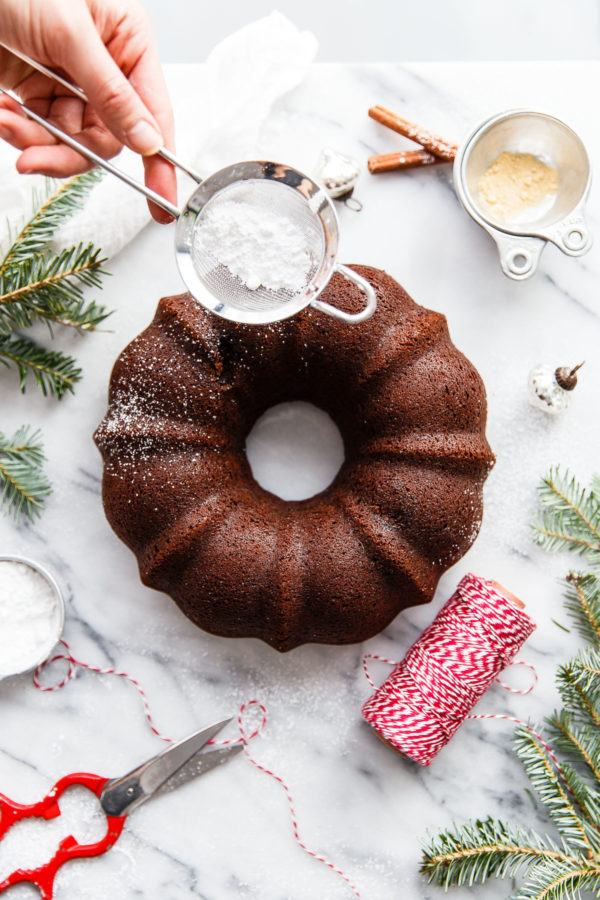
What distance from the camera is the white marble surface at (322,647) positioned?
2277 mm

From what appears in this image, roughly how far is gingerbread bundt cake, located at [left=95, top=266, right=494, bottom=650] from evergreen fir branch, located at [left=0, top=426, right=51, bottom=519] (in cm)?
29

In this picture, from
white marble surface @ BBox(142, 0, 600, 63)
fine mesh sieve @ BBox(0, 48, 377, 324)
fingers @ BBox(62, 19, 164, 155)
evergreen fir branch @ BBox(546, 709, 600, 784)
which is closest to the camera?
fingers @ BBox(62, 19, 164, 155)

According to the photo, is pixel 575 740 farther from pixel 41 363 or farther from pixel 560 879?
pixel 41 363

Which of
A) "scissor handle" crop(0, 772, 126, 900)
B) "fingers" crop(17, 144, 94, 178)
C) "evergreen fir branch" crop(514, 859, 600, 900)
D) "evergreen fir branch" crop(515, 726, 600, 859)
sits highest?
"fingers" crop(17, 144, 94, 178)

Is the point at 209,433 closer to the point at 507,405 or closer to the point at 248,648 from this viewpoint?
the point at 248,648

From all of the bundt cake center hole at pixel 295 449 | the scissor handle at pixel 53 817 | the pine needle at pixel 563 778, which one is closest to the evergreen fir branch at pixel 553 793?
the pine needle at pixel 563 778

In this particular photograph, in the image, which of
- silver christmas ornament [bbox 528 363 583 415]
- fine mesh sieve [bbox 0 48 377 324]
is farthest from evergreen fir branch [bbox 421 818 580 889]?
fine mesh sieve [bbox 0 48 377 324]

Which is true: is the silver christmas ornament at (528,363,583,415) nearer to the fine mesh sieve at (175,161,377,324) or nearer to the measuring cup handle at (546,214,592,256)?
the measuring cup handle at (546,214,592,256)

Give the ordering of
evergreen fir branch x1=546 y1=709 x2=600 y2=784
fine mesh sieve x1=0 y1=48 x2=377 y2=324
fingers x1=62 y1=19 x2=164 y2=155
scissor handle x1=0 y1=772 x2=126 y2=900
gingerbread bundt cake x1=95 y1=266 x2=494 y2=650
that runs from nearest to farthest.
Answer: fingers x1=62 y1=19 x2=164 y2=155
fine mesh sieve x1=0 y1=48 x2=377 y2=324
gingerbread bundt cake x1=95 y1=266 x2=494 y2=650
evergreen fir branch x1=546 y1=709 x2=600 y2=784
scissor handle x1=0 y1=772 x2=126 y2=900

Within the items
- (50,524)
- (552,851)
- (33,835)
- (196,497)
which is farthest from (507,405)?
(33,835)

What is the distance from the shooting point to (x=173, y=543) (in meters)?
2.05

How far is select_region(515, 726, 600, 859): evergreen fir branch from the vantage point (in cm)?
208

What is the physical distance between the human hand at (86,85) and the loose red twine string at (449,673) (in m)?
1.30

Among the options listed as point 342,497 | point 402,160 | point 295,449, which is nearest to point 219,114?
point 402,160
